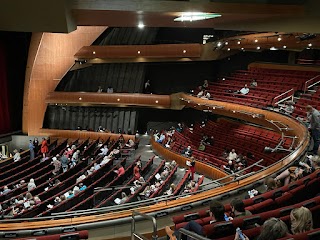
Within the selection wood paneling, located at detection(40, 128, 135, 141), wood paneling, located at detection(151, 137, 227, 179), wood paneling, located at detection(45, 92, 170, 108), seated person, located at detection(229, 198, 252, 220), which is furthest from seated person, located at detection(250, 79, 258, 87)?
seated person, located at detection(229, 198, 252, 220)

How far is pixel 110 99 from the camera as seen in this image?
504 inches

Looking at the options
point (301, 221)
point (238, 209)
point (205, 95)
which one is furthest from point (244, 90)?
point (301, 221)

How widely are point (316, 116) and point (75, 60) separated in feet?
29.7

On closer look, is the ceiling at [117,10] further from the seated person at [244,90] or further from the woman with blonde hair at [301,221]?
the seated person at [244,90]

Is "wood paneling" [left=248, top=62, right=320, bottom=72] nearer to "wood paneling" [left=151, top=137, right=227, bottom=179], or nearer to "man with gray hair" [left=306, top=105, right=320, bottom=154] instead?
"wood paneling" [left=151, top=137, right=227, bottom=179]

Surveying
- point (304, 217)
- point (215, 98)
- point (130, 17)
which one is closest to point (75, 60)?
point (215, 98)

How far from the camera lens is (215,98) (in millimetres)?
11492

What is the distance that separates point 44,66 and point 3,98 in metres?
1.58

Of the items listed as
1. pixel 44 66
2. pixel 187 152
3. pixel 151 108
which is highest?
pixel 44 66

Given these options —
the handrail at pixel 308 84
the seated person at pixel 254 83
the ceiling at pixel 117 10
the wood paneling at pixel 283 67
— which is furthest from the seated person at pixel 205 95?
the ceiling at pixel 117 10

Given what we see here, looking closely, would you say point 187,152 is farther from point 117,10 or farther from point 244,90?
point 117,10

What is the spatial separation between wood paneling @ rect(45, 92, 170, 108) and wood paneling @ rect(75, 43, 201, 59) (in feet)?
4.10

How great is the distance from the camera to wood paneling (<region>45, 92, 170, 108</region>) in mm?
12445

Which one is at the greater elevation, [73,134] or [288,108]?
[288,108]
